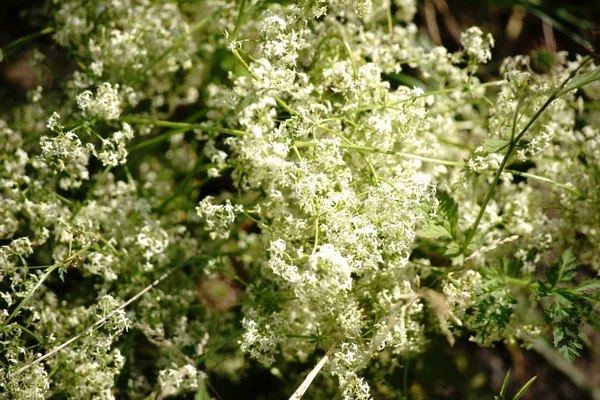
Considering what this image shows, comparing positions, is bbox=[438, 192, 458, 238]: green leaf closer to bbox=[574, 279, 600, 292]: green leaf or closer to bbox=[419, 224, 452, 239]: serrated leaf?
bbox=[419, 224, 452, 239]: serrated leaf

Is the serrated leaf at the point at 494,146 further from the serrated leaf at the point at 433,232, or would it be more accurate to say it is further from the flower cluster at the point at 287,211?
the serrated leaf at the point at 433,232

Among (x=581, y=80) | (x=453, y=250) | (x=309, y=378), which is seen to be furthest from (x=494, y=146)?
(x=309, y=378)

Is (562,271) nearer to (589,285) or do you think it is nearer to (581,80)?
(589,285)

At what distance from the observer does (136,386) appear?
2453 millimetres

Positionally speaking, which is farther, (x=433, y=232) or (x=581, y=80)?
(x=433, y=232)

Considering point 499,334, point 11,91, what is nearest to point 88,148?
point 499,334

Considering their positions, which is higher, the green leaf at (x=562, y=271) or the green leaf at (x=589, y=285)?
the green leaf at (x=589, y=285)

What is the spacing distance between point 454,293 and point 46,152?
1.54 m

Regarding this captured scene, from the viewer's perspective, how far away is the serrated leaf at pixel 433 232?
6.68ft

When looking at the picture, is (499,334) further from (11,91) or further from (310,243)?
(11,91)

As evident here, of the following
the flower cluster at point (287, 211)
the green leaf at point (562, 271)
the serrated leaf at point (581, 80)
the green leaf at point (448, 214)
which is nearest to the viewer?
the serrated leaf at point (581, 80)

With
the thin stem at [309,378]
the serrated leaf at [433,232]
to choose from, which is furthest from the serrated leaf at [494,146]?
the thin stem at [309,378]

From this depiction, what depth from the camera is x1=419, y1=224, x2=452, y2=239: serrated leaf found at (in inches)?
80.2

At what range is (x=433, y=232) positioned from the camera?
2.06 m
